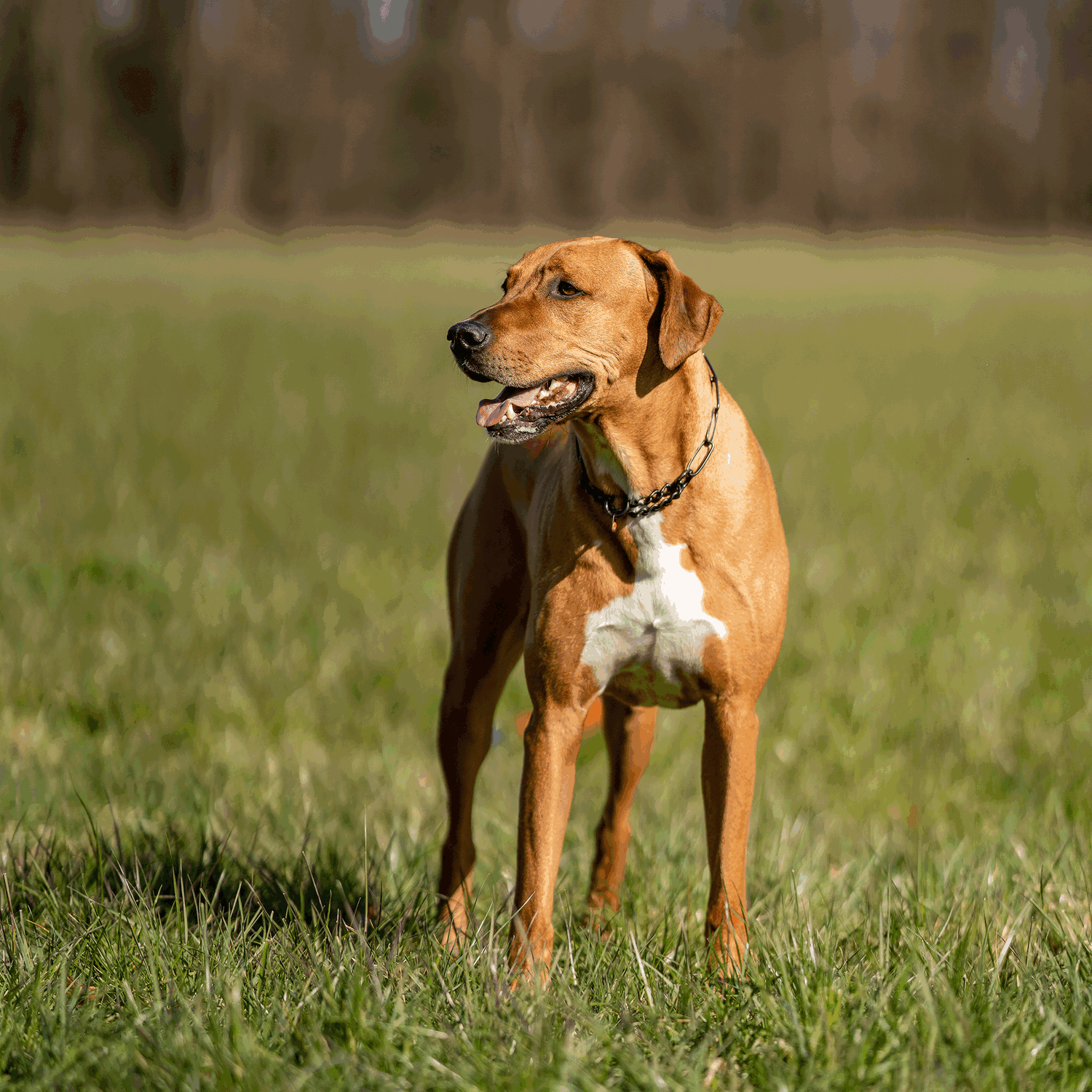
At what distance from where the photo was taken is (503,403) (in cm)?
289

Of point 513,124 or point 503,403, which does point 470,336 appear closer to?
point 503,403

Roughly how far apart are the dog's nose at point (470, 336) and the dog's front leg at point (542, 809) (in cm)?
99

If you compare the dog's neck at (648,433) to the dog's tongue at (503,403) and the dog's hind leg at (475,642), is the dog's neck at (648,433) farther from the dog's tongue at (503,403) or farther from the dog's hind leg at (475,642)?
the dog's hind leg at (475,642)

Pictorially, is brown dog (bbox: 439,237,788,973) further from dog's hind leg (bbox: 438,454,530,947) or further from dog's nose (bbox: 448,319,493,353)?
dog's hind leg (bbox: 438,454,530,947)

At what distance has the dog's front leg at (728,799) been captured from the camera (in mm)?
3107

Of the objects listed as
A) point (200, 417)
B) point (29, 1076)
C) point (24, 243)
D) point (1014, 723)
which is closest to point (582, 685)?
point (29, 1076)

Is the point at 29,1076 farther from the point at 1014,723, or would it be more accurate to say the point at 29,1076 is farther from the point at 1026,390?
the point at 1026,390

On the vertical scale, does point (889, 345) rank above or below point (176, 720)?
above

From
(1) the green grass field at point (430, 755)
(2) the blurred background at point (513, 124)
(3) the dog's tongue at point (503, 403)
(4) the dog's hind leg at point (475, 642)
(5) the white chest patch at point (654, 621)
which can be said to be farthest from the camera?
(2) the blurred background at point (513, 124)

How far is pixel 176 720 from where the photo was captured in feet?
19.1

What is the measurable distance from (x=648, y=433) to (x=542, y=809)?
41.5 inches

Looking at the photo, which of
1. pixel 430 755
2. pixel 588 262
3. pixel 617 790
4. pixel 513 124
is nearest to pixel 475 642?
pixel 617 790

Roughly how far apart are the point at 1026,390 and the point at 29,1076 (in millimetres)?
13492

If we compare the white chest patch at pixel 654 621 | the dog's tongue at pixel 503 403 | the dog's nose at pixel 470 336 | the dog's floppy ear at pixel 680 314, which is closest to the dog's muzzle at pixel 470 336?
the dog's nose at pixel 470 336
